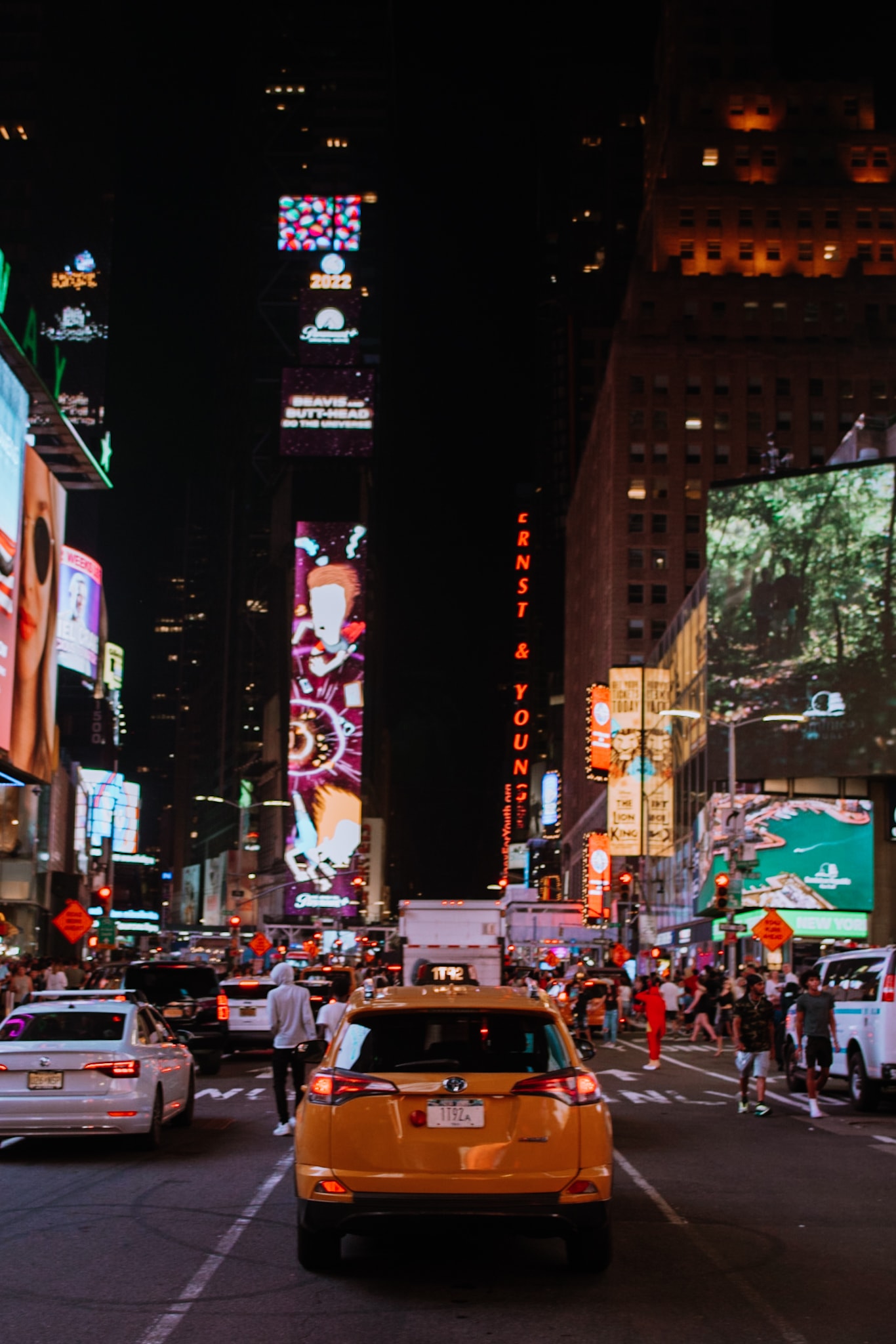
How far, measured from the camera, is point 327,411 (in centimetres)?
17462

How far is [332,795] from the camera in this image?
14800 centimetres

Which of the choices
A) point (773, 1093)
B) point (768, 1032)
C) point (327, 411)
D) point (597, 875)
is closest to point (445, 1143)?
point (768, 1032)

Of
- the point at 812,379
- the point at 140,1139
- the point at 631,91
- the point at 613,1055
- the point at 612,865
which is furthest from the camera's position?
the point at 631,91

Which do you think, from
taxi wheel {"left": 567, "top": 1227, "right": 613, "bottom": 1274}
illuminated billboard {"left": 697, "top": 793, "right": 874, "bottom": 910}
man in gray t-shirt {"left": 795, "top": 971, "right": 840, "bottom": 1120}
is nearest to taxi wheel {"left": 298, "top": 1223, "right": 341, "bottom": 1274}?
taxi wheel {"left": 567, "top": 1227, "right": 613, "bottom": 1274}

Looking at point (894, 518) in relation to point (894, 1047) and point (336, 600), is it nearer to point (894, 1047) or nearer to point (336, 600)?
point (894, 1047)

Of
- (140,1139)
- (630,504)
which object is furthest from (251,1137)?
(630,504)

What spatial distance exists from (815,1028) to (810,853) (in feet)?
129

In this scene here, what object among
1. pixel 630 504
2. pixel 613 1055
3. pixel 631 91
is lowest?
pixel 613 1055

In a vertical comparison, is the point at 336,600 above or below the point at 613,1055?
above

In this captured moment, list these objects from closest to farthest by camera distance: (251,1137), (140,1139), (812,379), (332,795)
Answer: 1. (140,1139)
2. (251,1137)
3. (812,379)
4. (332,795)

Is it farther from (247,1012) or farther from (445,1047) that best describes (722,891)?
(445,1047)

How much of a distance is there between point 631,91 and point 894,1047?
18770 cm

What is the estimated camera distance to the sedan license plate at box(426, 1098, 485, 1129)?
27.6ft

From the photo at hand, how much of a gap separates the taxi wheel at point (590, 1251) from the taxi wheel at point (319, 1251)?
4.42 ft
